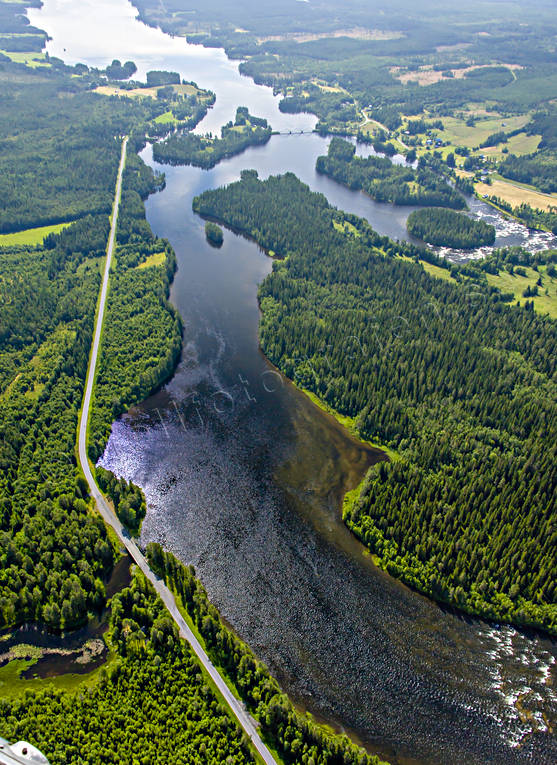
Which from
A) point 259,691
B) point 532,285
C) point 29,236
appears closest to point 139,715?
point 259,691

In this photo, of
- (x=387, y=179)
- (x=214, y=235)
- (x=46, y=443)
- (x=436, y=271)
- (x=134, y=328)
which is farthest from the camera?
(x=387, y=179)

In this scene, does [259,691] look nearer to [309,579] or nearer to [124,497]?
[309,579]

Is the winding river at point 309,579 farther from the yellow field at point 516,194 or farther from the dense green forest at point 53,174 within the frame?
the yellow field at point 516,194

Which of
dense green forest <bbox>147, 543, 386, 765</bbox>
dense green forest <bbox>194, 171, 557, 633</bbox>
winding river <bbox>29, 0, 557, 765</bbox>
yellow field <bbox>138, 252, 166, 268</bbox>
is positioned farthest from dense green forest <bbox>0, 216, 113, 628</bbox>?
dense green forest <bbox>194, 171, 557, 633</bbox>

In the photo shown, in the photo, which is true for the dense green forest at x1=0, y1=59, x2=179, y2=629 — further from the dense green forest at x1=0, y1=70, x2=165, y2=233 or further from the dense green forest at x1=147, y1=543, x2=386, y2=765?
the dense green forest at x1=147, y1=543, x2=386, y2=765

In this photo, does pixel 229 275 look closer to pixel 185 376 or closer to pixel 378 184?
pixel 185 376

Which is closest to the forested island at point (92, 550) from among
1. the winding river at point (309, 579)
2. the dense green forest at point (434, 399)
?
the winding river at point (309, 579)
